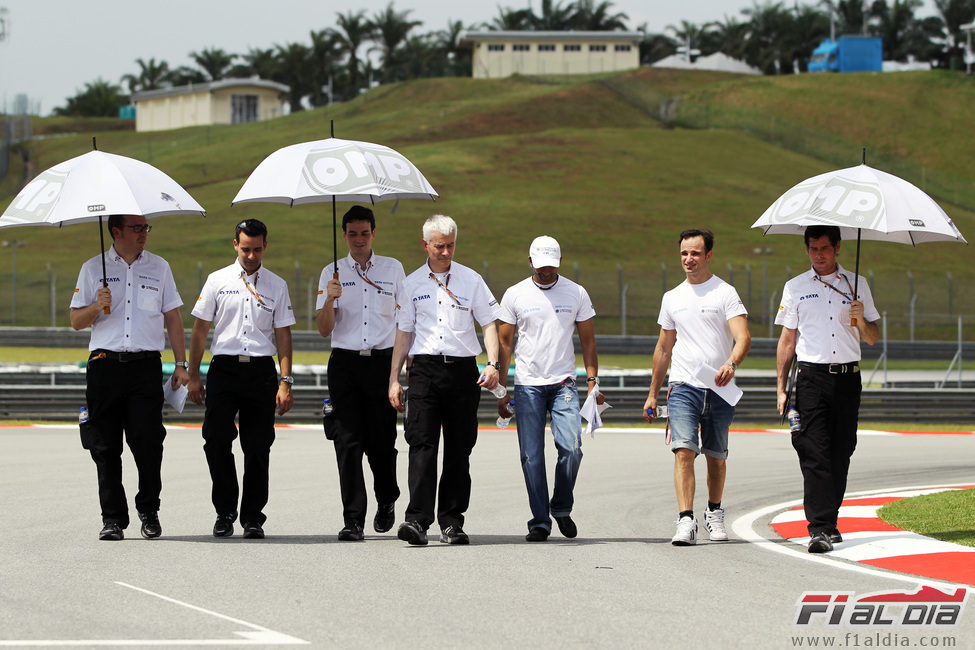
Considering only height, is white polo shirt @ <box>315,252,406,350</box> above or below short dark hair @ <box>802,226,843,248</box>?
below

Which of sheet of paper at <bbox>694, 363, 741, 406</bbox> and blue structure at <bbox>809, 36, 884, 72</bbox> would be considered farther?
blue structure at <bbox>809, 36, 884, 72</bbox>

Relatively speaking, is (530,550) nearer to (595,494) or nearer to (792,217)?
(792,217)

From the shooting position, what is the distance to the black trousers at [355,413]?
29.5 feet

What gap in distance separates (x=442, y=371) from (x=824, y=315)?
253 centimetres

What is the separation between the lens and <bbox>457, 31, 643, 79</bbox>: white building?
118 meters

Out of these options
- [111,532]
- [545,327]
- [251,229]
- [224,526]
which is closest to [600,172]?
[545,327]

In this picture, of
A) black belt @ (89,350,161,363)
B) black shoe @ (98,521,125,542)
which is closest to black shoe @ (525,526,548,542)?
black shoe @ (98,521,125,542)

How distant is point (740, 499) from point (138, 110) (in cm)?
11264

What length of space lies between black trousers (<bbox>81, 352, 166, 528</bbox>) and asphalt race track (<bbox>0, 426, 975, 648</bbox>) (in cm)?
31

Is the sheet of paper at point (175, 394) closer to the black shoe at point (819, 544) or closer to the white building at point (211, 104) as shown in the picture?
the black shoe at point (819, 544)

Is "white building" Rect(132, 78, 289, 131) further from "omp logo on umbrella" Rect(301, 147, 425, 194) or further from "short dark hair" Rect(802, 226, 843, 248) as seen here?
"short dark hair" Rect(802, 226, 843, 248)

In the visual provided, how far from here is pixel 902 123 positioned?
295 feet

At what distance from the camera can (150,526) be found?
29.1 ft

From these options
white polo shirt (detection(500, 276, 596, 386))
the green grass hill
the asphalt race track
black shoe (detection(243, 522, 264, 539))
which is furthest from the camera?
the green grass hill
